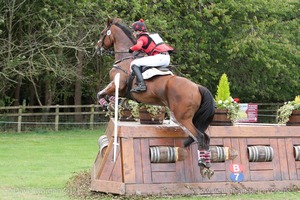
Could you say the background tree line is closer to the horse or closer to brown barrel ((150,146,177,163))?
the horse

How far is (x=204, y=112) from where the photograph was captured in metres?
8.74

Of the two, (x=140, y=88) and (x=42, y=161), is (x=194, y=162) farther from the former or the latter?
(x=42, y=161)

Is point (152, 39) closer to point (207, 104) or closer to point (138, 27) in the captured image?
point (138, 27)

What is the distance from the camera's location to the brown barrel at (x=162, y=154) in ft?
28.5

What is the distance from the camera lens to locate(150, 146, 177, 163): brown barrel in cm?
869

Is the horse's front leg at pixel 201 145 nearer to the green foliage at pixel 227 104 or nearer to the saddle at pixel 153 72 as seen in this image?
the saddle at pixel 153 72

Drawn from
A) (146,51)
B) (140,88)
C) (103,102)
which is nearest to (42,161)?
(103,102)

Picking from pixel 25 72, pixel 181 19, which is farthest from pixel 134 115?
pixel 181 19

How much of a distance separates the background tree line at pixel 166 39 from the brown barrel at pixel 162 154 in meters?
12.5

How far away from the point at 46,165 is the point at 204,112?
469 cm

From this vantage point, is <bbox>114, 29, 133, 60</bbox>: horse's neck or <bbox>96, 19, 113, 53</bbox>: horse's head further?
<bbox>96, 19, 113, 53</bbox>: horse's head

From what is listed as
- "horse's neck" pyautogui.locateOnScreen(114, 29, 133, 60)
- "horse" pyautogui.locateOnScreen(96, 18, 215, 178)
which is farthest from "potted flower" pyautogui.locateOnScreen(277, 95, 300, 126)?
"horse's neck" pyautogui.locateOnScreen(114, 29, 133, 60)

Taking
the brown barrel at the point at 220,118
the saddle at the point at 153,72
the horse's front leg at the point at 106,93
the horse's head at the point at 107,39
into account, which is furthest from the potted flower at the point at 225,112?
the horse's head at the point at 107,39

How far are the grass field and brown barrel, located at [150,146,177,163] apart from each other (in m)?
0.59
